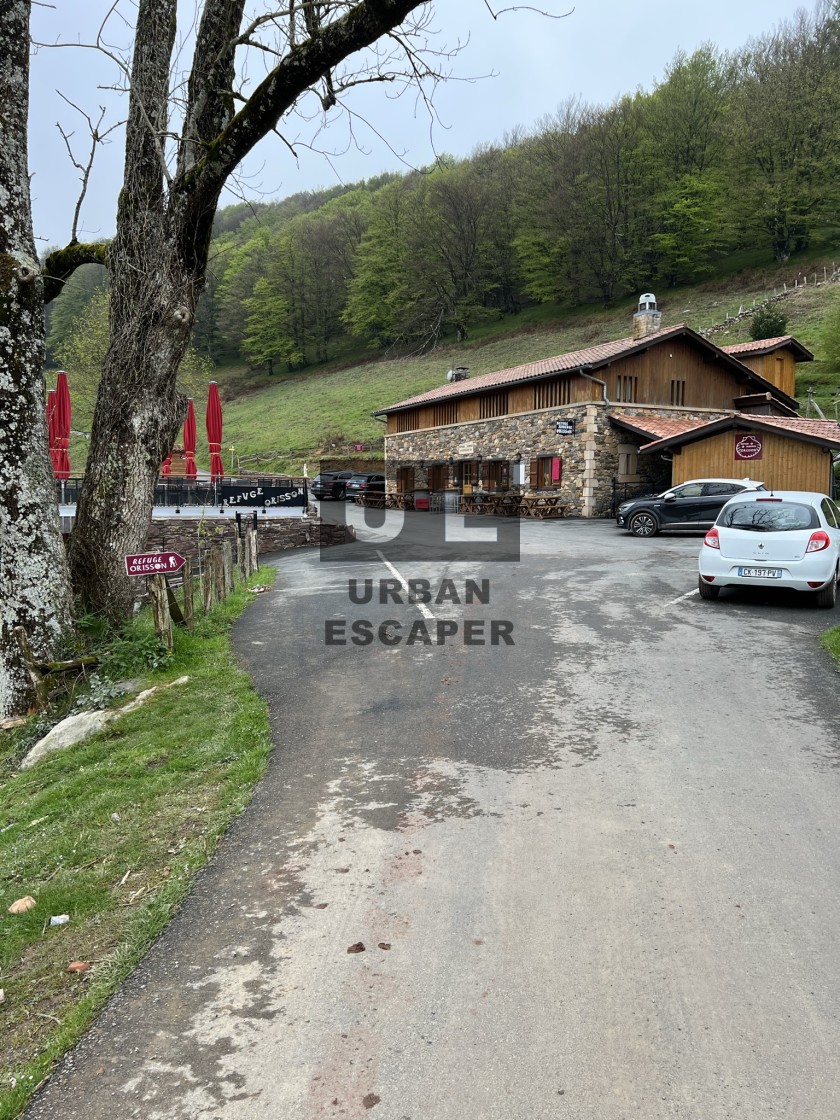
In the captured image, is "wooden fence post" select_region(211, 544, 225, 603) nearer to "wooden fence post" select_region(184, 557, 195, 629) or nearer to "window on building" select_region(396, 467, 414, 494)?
"wooden fence post" select_region(184, 557, 195, 629)

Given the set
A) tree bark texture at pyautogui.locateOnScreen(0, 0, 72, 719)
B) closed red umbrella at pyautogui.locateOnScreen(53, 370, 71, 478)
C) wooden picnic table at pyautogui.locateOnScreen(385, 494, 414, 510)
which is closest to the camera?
tree bark texture at pyautogui.locateOnScreen(0, 0, 72, 719)

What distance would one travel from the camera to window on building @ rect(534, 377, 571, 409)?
95.8 feet

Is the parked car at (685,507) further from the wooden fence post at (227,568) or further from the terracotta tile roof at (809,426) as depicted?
the wooden fence post at (227,568)

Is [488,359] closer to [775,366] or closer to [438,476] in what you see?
[438,476]

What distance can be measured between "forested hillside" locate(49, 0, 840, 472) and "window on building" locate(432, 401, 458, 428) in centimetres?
1532

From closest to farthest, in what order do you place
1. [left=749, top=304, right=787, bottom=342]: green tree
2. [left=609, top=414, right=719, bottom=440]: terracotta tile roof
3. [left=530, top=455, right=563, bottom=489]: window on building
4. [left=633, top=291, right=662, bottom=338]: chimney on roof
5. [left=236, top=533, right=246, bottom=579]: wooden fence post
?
[left=236, top=533, right=246, bottom=579]: wooden fence post → [left=609, top=414, right=719, bottom=440]: terracotta tile roof → [left=530, top=455, right=563, bottom=489]: window on building → [left=633, top=291, right=662, bottom=338]: chimney on roof → [left=749, top=304, right=787, bottom=342]: green tree

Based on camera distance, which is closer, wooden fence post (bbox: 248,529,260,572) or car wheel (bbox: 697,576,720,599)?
car wheel (bbox: 697,576,720,599)

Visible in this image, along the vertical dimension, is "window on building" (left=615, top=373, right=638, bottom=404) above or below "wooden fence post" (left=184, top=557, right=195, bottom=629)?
above

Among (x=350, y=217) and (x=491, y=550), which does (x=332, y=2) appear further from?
(x=350, y=217)

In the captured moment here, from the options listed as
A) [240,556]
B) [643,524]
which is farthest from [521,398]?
[240,556]

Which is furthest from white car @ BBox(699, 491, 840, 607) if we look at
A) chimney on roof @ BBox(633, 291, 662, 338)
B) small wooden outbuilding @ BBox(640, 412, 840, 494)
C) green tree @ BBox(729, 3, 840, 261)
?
green tree @ BBox(729, 3, 840, 261)

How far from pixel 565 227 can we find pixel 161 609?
64.4 meters

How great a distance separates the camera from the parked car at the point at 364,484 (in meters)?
40.2

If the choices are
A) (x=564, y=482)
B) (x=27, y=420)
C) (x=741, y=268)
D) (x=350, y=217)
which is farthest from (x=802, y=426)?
(x=350, y=217)
